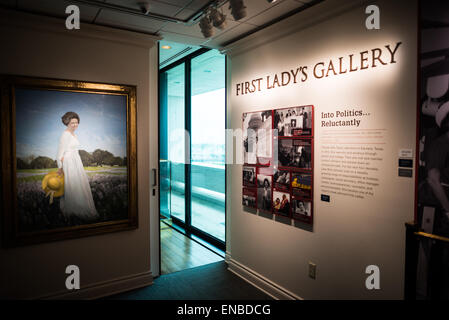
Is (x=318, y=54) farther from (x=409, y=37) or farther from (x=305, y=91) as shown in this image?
(x=409, y=37)

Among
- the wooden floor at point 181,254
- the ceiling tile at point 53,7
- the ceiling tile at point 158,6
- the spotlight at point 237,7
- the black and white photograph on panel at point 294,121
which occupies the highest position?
the ceiling tile at point 158,6

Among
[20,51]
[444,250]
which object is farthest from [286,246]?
[20,51]

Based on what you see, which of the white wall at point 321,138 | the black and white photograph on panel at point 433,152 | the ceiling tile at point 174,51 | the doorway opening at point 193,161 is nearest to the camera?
the black and white photograph on panel at point 433,152

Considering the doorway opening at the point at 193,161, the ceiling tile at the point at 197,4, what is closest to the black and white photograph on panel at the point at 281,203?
the doorway opening at the point at 193,161

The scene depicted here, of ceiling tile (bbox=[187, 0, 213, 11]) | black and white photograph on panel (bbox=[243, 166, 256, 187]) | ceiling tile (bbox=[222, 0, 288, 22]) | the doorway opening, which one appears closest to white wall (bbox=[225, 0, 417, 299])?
ceiling tile (bbox=[222, 0, 288, 22])

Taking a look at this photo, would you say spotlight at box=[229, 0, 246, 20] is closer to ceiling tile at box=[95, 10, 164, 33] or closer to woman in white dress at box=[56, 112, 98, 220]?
ceiling tile at box=[95, 10, 164, 33]

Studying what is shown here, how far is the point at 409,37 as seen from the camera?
6.23ft

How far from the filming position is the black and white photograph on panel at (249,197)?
3.28 meters

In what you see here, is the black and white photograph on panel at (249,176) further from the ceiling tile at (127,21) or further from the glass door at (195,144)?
the ceiling tile at (127,21)

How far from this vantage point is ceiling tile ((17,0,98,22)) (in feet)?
7.93

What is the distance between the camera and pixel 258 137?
317cm

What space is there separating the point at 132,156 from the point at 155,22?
1.40 m

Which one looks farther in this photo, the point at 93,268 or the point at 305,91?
the point at 93,268

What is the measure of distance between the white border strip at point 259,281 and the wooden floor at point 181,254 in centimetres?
43
